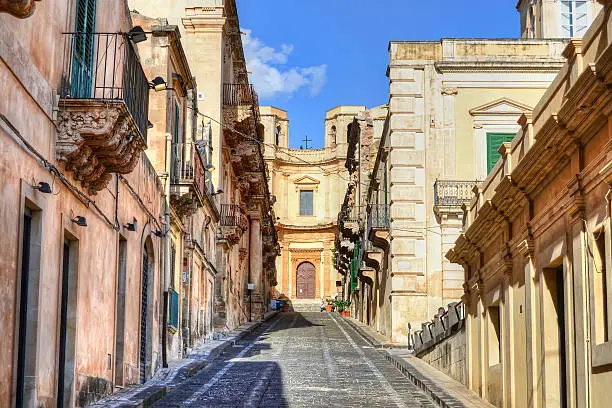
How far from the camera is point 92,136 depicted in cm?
1184

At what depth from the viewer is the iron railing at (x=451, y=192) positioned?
30.0 metres

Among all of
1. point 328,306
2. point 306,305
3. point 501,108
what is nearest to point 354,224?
point 501,108

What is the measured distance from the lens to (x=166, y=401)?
16.5 metres

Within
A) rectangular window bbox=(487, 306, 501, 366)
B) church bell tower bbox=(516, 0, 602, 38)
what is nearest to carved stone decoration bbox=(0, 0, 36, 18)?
rectangular window bbox=(487, 306, 501, 366)

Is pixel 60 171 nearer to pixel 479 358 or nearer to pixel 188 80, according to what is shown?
pixel 479 358

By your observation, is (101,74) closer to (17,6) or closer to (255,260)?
(17,6)

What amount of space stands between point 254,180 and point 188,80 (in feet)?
70.2

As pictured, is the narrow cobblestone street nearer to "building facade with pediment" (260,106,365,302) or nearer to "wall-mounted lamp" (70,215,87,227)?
"wall-mounted lamp" (70,215,87,227)

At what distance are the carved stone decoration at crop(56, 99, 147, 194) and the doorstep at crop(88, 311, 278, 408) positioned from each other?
345cm

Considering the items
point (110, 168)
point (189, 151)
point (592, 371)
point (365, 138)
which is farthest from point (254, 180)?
point (592, 371)

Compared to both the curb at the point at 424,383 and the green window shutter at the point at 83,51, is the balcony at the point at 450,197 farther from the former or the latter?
the green window shutter at the point at 83,51

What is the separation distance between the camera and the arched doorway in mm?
80625

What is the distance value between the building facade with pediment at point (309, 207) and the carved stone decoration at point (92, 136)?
65.6 metres

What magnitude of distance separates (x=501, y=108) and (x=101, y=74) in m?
18.1
